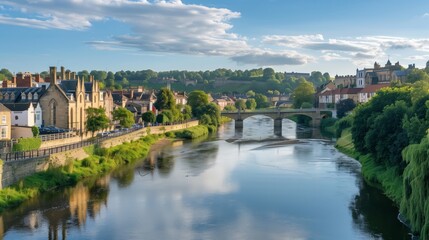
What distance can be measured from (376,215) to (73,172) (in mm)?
20231

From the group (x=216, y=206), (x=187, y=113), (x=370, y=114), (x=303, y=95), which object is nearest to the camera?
(x=216, y=206)

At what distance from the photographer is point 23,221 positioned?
25516mm

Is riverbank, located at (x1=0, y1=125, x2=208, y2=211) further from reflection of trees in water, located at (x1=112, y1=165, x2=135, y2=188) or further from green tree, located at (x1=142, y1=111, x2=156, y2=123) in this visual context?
green tree, located at (x1=142, y1=111, x2=156, y2=123)

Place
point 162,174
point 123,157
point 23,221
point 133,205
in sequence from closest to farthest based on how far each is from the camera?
point 23,221, point 133,205, point 162,174, point 123,157

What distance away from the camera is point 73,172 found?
35906 mm

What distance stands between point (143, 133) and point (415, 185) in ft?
140

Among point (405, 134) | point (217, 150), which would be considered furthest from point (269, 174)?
point (217, 150)

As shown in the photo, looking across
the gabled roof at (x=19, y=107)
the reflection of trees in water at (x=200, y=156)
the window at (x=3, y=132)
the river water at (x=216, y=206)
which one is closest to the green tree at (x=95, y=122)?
the gabled roof at (x=19, y=107)

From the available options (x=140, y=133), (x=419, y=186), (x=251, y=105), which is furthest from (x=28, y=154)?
(x=251, y=105)

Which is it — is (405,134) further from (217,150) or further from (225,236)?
(217,150)

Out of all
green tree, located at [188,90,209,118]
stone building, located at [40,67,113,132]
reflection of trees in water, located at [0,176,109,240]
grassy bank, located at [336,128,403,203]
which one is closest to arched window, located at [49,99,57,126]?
stone building, located at [40,67,113,132]

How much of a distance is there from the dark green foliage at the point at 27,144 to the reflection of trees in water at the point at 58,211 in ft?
14.5

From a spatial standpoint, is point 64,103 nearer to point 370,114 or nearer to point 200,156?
point 200,156

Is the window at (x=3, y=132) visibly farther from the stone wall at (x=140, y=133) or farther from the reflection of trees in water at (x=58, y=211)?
the reflection of trees in water at (x=58, y=211)
